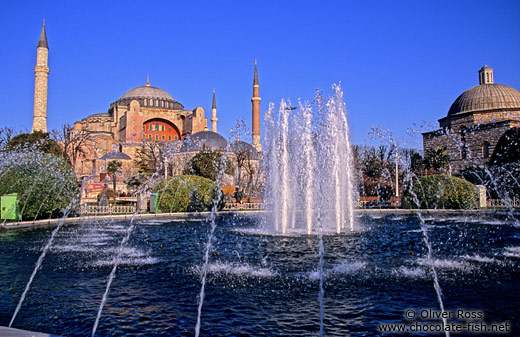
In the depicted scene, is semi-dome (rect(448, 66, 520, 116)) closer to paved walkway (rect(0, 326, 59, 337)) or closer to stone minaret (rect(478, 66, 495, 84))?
stone minaret (rect(478, 66, 495, 84))

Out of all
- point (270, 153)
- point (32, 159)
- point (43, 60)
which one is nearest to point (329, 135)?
point (270, 153)

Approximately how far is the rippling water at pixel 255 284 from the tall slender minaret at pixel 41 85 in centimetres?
3637

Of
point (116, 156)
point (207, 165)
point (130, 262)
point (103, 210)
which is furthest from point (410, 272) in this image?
point (116, 156)

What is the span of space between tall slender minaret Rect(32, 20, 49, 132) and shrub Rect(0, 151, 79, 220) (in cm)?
2984

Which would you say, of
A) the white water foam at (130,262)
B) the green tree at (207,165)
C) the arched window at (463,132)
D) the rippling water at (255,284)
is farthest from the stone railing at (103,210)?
the arched window at (463,132)

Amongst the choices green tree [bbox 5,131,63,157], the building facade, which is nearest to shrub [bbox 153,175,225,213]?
green tree [bbox 5,131,63,157]

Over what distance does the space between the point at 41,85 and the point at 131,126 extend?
12.1 meters

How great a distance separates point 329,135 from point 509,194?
15626mm

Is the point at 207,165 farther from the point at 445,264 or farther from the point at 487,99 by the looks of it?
the point at 487,99

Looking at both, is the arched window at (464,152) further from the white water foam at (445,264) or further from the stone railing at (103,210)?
the white water foam at (445,264)

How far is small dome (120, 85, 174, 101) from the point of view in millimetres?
59094

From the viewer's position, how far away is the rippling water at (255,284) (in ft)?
13.0

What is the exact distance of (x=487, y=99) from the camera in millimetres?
38219

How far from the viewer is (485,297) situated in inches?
183
